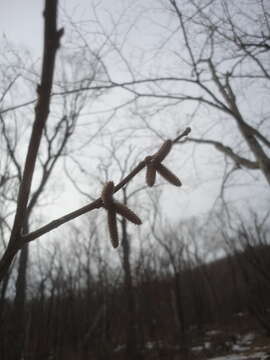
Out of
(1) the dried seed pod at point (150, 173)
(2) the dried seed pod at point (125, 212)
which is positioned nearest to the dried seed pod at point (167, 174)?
(1) the dried seed pod at point (150, 173)

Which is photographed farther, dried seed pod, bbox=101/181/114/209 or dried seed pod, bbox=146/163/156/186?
dried seed pod, bbox=146/163/156/186

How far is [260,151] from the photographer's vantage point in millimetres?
7371

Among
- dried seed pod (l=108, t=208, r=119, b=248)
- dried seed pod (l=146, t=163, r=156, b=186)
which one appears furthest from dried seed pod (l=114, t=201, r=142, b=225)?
dried seed pod (l=146, t=163, r=156, b=186)

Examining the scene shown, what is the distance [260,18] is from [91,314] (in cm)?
1573

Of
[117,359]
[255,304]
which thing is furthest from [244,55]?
[117,359]

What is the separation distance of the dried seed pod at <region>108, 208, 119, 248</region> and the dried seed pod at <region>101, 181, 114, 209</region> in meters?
0.02

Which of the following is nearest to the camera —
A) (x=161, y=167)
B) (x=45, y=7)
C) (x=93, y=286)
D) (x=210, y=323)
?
(x=45, y=7)

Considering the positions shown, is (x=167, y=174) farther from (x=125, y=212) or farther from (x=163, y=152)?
(x=125, y=212)

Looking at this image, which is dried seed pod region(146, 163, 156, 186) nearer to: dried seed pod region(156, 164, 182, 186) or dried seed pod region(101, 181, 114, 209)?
dried seed pod region(156, 164, 182, 186)

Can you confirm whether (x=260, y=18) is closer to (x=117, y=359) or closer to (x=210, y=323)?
(x=117, y=359)

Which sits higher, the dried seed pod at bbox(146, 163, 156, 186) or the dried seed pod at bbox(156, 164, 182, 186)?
the dried seed pod at bbox(156, 164, 182, 186)

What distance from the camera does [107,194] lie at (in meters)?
0.71

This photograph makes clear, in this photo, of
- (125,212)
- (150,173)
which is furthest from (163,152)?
(125,212)

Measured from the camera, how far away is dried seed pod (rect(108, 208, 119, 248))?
2.40 feet
